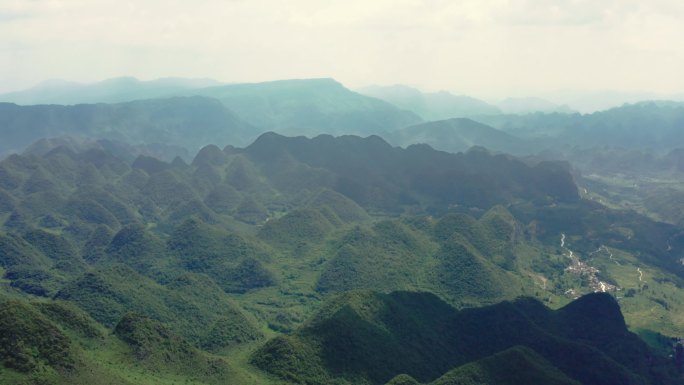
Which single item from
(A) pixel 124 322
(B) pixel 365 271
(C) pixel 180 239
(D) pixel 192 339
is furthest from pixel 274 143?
(A) pixel 124 322

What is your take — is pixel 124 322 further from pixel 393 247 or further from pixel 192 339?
pixel 393 247

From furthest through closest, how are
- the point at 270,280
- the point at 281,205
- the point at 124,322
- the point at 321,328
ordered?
1. the point at 281,205
2. the point at 270,280
3. the point at 321,328
4. the point at 124,322

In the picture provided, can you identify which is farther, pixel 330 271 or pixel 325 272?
pixel 325 272

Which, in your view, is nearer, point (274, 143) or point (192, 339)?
point (192, 339)

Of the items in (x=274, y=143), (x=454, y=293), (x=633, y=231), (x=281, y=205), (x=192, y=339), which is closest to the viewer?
(x=192, y=339)

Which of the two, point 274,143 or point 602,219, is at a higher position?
point 274,143

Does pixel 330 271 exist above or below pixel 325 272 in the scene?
above

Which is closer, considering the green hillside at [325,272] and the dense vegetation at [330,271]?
the dense vegetation at [330,271]

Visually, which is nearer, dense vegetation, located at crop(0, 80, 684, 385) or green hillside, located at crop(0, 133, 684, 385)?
dense vegetation, located at crop(0, 80, 684, 385)

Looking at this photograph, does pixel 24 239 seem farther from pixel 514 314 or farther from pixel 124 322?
pixel 514 314
